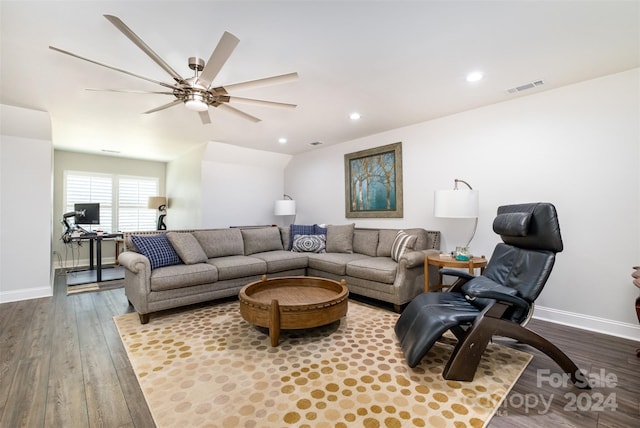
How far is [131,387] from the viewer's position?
1.86 meters

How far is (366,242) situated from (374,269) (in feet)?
3.13

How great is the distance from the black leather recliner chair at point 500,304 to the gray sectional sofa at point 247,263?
85cm

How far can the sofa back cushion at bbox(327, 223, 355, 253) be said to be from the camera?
14.5 feet

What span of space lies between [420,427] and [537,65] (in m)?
2.92

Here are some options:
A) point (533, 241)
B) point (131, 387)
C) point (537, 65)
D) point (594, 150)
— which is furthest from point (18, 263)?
point (594, 150)

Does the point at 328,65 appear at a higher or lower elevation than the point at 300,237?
higher

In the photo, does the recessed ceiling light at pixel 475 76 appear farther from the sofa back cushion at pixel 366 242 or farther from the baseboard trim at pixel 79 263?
the baseboard trim at pixel 79 263

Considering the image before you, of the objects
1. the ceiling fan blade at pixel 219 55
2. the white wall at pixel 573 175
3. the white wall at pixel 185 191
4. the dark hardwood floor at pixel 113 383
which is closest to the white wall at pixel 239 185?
the white wall at pixel 185 191

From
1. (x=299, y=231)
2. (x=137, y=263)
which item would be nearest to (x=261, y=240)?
(x=299, y=231)

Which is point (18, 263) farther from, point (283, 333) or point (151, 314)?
point (283, 333)

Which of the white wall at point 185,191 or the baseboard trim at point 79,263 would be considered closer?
the white wall at point 185,191

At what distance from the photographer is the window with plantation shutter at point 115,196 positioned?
6.05 meters

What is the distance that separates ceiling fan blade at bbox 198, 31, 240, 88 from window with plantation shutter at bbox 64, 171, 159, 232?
19.0 feet

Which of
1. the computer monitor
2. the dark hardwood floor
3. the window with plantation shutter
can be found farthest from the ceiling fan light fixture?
the window with plantation shutter
